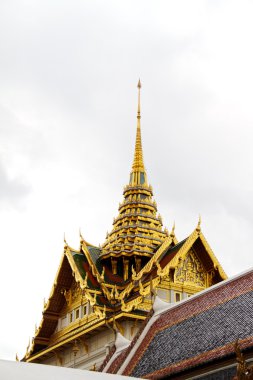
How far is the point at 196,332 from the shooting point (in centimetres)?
1417

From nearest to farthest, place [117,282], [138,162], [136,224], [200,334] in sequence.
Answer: [200,334], [117,282], [136,224], [138,162]

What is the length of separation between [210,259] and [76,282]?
5005 mm

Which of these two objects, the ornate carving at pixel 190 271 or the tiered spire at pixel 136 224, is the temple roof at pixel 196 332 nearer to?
the ornate carving at pixel 190 271

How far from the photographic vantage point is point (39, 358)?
89.7 ft

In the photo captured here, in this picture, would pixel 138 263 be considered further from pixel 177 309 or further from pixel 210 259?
pixel 177 309

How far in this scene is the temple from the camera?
2384 centimetres

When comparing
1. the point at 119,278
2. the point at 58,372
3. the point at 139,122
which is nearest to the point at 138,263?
Answer: the point at 119,278

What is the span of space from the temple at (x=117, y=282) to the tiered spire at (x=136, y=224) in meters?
0.04

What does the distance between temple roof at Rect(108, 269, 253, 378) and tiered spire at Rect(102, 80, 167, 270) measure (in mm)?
10364

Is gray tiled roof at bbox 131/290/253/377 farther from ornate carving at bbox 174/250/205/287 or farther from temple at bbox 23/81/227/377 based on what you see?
ornate carving at bbox 174/250/205/287

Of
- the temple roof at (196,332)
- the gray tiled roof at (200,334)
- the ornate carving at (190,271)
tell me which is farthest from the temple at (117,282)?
the gray tiled roof at (200,334)

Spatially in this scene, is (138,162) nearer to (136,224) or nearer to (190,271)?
(136,224)

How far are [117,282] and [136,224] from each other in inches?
116

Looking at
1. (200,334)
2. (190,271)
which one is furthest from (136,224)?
(200,334)
